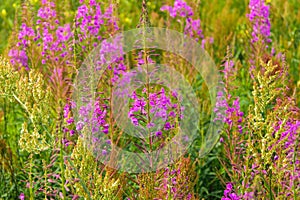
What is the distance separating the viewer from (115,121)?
317cm

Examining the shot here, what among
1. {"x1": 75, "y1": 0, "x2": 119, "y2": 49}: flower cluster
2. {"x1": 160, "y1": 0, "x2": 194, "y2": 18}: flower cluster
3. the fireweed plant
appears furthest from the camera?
{"x1": 160, "y1": 0, "x2": 194, "y2": 18}: flower cluster

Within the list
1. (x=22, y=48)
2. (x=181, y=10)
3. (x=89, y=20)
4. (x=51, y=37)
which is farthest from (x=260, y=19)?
(x=22, y=48)

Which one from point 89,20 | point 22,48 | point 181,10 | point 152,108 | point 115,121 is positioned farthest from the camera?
point 181,10

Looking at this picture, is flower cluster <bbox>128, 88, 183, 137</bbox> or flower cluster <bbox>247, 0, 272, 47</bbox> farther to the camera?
flower cluster <bbox>247, 0, 272, 47</bbox>

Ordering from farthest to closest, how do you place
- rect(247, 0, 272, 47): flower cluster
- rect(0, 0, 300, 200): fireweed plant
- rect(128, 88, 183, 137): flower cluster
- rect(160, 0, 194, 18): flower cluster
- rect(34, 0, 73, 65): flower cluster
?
rect(160, 0, 194, 18): flower cluster → rect(247, 0, 272, 47): flower cluster → rect(34, 0, 73, 65): flower cluster → rect(128, 88, 183, 137): flower cluster → rect(0, 0, 300, 200): fireweed plant

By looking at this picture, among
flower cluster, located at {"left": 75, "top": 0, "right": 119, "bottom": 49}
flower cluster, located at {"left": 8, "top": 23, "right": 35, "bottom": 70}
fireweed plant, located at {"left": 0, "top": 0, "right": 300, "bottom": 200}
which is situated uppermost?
flower cluster, located at {"left": 75, "top": 0, "right": 119, "bottom": 49}

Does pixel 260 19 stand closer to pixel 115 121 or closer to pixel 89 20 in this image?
pixel 89 20

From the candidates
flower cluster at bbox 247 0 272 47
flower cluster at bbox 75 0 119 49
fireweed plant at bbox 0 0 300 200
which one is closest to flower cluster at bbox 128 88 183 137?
fireweed plant at bbox 0 0 300 200

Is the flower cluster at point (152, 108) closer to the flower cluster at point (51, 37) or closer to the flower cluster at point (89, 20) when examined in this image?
the flower cluster at point (89, 20)

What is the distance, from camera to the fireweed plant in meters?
2.21

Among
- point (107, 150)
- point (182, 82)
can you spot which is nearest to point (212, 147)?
point (182, 82)

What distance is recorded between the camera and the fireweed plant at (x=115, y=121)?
221cm

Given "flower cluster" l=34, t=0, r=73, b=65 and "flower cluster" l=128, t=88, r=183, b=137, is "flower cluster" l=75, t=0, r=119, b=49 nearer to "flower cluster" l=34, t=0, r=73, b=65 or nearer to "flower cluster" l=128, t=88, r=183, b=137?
"flower cluster" l=34, t=0, r=73, b=65

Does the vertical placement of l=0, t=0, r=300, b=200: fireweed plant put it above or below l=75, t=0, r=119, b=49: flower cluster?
below
